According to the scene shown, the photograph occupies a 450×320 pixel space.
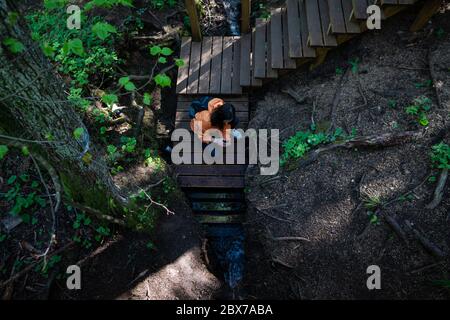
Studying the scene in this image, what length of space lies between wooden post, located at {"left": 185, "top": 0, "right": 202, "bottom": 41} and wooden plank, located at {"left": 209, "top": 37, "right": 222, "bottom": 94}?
39 cm

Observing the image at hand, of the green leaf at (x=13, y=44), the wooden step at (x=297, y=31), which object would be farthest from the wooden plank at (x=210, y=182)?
the green leaf at (x=13, y=44)

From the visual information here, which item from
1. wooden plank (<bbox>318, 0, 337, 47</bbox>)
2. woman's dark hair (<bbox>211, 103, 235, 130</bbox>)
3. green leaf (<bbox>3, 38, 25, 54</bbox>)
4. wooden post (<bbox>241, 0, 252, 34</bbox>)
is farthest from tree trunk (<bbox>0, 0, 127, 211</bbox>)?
wooden plank (<bbox>318, 0, 337, 47</bbox>)

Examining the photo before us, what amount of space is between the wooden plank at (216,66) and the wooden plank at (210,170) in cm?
154

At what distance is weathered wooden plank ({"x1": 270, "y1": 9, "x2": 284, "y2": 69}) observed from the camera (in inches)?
230

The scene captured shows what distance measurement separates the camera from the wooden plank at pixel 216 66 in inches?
250

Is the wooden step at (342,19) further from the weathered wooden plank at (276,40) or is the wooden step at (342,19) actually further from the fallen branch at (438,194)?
the fallen branch at (438,194)

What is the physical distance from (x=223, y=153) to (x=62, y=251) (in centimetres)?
304

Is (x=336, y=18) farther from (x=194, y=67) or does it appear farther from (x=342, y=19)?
(x=194, y=67)

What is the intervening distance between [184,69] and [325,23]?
9.20 ft

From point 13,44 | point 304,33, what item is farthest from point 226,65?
point 13,44

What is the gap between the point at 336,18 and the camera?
5.27 metres

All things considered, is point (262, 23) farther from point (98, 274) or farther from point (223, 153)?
point (98, 274)

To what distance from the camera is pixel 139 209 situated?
452 cm
